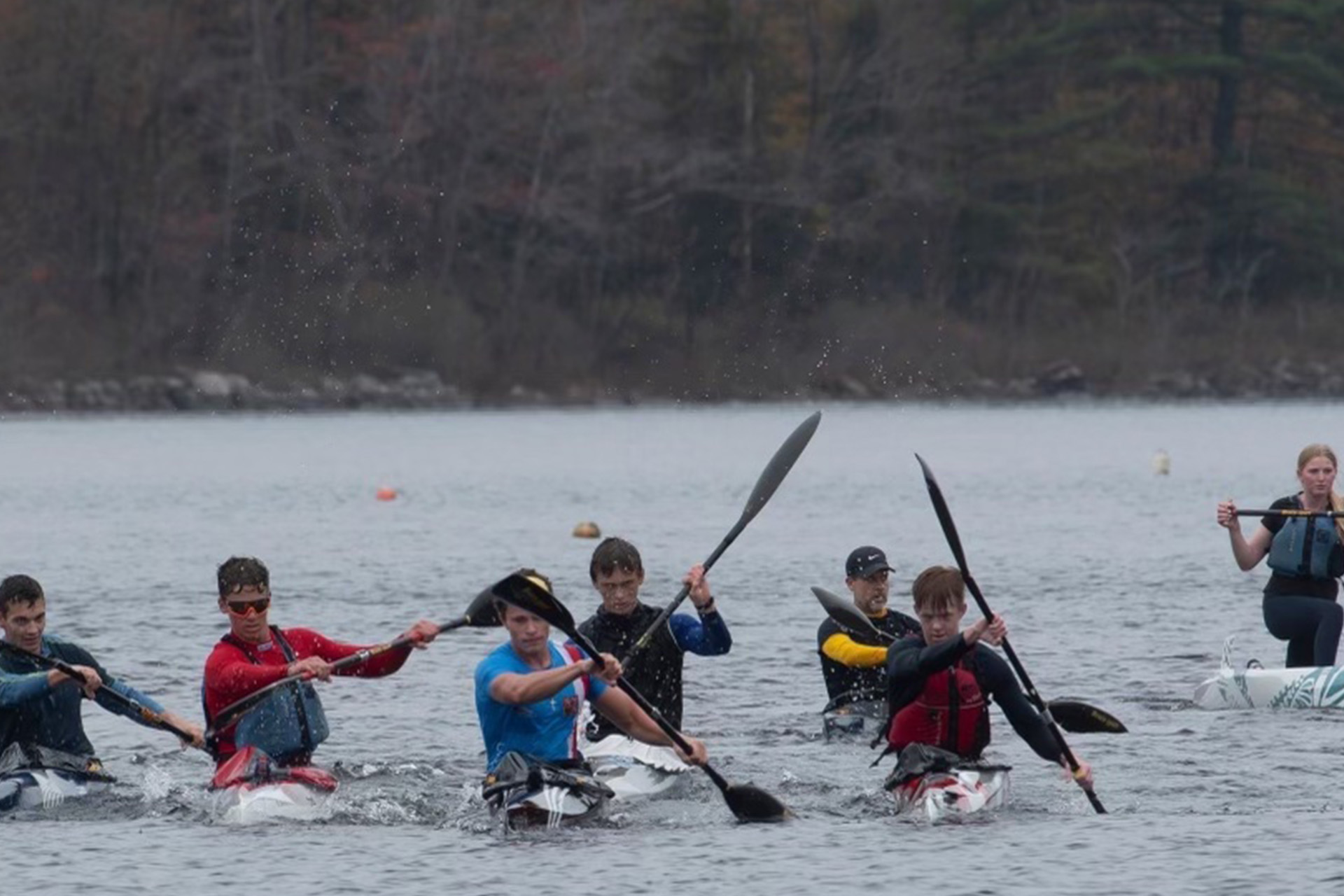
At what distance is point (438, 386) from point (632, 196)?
7105mm

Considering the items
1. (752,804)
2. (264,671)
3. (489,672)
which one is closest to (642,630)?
(752,804)

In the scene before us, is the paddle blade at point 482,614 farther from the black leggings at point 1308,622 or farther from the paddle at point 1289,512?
the black leggings at point 1308,622

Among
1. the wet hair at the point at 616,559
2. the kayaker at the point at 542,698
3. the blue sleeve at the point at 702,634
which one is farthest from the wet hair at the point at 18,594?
the blue sleeve at the point at 702,634

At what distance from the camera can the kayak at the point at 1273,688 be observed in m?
18.1

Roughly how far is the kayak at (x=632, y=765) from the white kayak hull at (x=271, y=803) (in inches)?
58.7

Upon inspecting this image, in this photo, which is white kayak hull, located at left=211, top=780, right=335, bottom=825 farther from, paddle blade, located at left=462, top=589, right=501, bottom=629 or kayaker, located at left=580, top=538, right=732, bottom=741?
kayaker, located at left=580, top=538, right=732, bottom=741

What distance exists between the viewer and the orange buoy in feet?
115

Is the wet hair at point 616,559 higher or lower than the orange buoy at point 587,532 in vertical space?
higher

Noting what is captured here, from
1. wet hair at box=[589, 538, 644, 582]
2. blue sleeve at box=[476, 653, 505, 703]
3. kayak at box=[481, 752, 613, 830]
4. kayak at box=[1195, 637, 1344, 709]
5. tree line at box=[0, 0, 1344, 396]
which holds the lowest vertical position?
kayak at box=[481, 752, 613, 830]

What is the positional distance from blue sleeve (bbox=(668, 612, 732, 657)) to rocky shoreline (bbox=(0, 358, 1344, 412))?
53.5m

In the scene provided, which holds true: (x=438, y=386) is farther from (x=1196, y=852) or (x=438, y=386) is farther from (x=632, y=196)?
(x=1196, y=852)

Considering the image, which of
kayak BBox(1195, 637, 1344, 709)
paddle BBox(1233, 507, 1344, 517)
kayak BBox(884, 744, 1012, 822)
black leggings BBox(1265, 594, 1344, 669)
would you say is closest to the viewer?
kayak BBox(884, 744, 1012, 822)

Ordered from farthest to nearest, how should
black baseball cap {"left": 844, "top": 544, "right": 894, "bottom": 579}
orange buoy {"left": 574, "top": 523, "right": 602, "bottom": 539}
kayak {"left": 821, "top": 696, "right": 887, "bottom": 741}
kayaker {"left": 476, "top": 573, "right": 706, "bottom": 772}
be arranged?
1. orange buoy {"left": 574, "top": 523, "right": 602, "bottom": 539}
2. kayak {"left": 821, "top": 696, "right": 887, "bottom": 741}
3. black baseball cap {"left": 844, "top": 544, "right": 894, "bottom": 579}
4. kayaker {"left": 476, "top": 573, "right": 706, "bottom": 772}

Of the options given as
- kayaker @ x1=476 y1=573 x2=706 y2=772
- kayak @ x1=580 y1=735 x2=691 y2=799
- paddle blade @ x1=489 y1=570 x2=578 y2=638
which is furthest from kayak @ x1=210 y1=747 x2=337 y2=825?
paddle blade @ x1=489 y1=570 x2=578 y2=638
